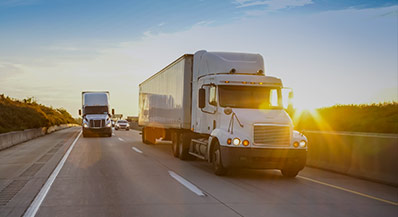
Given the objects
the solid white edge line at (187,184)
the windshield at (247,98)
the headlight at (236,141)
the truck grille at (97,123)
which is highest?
the windshield at (247,98)

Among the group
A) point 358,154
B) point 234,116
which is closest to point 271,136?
point 234,116

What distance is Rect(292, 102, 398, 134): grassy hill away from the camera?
38.2 m

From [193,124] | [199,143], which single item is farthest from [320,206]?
[193,124]

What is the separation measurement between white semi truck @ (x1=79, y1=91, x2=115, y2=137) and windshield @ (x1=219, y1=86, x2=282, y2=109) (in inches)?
870

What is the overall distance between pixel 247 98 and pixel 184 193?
437cm

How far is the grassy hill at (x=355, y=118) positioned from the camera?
3822cm

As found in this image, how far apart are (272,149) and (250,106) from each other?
1.62 m

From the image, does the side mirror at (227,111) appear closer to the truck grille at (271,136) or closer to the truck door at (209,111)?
the truck door at (209,111)

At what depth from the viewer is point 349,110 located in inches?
1842

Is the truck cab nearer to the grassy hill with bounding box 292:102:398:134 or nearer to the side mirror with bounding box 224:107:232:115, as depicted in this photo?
the side mirror with bounding box 224:107:232:115

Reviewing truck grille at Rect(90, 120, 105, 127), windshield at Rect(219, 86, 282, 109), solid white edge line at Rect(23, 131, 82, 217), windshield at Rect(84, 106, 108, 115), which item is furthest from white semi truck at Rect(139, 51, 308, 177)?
windshield at Rect(84, 106, 108, 115)

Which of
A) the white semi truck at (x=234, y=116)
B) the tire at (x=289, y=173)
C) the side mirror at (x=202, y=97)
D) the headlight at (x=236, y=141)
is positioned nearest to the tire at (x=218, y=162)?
the white semi truck at (x=234, y=116)

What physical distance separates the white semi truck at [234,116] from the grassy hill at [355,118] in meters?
25.2

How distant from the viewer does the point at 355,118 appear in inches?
1708
